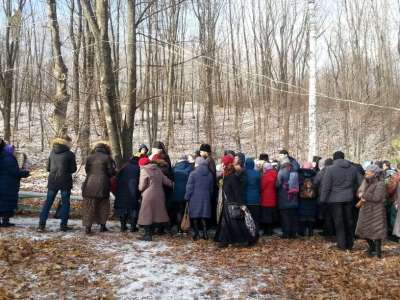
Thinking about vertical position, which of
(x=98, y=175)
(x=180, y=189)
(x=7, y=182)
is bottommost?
(x=180, y=189)

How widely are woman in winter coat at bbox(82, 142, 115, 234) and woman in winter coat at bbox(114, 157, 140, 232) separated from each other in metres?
0.33

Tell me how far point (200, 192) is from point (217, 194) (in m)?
0.65

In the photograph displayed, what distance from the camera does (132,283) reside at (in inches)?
219

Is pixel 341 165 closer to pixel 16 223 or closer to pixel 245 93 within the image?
pixel 16 223

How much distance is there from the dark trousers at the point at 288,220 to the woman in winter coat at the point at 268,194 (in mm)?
239

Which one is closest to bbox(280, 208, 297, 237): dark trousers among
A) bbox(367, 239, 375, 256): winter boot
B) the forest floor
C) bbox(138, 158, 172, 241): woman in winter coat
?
the forest floor

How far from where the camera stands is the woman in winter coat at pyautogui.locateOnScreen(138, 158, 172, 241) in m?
7.95

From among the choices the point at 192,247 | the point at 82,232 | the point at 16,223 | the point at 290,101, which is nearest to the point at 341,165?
the point at 192,247

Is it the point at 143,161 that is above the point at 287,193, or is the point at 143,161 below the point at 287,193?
above

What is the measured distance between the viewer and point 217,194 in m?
8.80

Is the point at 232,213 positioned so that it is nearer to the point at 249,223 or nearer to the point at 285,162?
the point at 249,223

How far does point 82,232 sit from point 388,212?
20.4ft

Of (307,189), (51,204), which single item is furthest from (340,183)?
(51,204)

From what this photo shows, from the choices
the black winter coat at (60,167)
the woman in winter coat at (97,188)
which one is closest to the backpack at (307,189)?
the woman in winter coat at (97,188)
